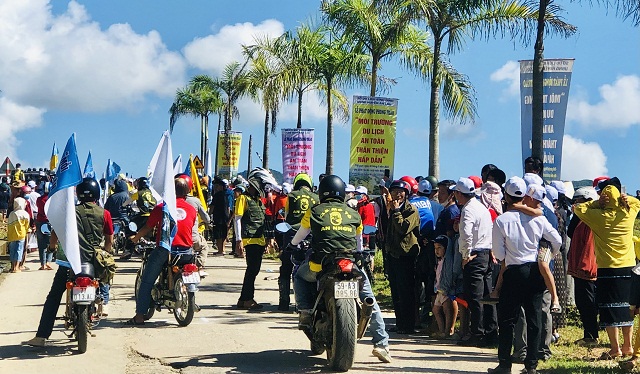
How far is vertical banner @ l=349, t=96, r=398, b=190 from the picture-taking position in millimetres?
20391

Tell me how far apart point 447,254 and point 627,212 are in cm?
234

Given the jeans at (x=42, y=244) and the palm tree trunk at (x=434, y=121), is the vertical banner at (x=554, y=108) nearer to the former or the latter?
the palm tree trunk at (x=434, y=121)

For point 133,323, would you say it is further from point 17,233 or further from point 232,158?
point 232,158

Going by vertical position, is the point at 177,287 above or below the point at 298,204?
below

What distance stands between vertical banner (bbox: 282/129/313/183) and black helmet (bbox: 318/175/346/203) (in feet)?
53.0

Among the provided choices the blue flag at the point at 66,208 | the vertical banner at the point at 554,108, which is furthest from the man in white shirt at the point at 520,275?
the vertical banner at the point at 554,108

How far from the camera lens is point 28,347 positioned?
10023mm

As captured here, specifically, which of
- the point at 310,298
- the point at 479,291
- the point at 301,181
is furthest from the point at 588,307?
the point at 301,181

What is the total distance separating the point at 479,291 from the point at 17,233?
11709mm

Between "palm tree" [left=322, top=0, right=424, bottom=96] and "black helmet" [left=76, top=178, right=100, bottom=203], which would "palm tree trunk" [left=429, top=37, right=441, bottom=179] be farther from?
"black helmet" [left=76, top=178, right=100, bottom=203]

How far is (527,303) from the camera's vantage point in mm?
8156

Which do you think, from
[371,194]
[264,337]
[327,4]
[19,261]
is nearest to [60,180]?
[264,337]

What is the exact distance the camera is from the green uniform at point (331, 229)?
863 cm

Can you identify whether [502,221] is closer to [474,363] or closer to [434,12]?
[474,363]
